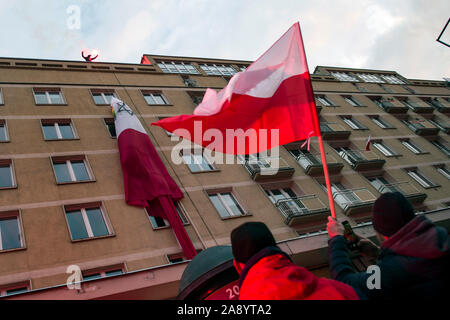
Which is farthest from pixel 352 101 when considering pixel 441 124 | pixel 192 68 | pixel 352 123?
pixel 192 68

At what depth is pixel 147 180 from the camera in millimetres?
13664

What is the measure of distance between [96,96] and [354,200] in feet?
48.1

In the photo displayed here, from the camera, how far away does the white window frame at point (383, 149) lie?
2223 cm

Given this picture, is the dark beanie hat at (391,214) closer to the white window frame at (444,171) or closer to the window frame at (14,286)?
the window frame at (14,286)

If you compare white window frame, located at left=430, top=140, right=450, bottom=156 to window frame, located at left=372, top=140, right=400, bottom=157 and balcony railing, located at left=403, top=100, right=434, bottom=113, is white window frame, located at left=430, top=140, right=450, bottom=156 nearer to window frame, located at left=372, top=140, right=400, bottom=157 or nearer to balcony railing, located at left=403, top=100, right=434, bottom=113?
balcony railing, located at left=403, top=100, right=434, bottom=113

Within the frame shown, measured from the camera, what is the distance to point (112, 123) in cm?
1727

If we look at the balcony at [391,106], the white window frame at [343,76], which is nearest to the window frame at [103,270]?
the balcony at [391,106]

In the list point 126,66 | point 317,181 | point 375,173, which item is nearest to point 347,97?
point 375,173

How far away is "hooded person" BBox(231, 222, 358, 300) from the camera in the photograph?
2.32 metres

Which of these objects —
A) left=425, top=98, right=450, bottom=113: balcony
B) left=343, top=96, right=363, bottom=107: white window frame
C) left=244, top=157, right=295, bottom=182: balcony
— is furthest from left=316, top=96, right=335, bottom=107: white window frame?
left=425, top=98, right=450, bottom=113: balcony

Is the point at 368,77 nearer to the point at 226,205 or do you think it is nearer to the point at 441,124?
the point at 441,124

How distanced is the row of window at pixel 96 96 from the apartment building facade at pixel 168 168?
6 cm

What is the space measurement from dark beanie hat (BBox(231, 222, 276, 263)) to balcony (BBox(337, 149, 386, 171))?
1780 centimetres
